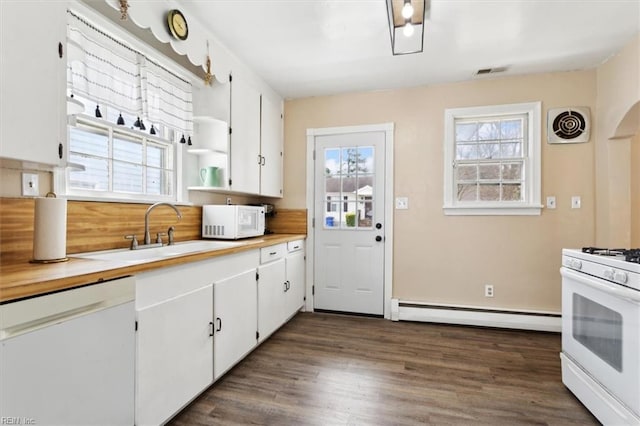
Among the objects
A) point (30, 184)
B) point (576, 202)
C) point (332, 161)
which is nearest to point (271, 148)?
point (332, 161)

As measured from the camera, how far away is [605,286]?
1.61 meters

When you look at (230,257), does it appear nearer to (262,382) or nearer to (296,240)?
(262,382)

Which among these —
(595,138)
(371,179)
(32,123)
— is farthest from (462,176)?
(32,123)

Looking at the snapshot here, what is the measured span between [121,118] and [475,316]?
3516mm

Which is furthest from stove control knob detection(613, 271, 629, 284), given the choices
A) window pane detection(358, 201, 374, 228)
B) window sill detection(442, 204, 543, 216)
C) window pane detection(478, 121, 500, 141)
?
window pane detection(358, 201, 374, 228)

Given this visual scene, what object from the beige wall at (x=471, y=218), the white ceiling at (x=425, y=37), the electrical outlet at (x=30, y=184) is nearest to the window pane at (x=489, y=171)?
the beige wall at (x=471, y=218)

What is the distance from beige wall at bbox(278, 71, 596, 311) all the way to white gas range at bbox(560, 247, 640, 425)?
3.67 ft

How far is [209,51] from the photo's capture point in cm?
239

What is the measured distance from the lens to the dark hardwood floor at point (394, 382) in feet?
5.73

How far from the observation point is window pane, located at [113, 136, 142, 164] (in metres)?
2.09

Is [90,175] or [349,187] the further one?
[349,187]

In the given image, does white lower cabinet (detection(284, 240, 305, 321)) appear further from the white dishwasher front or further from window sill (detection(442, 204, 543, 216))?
the white dishwasher front

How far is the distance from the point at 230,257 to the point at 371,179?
191cm

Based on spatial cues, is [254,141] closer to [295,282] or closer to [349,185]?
[349,185]
